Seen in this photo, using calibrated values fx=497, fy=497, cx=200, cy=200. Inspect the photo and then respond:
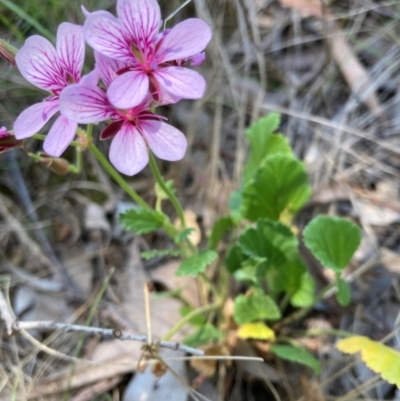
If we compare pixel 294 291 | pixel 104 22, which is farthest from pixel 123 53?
pixel 294 291

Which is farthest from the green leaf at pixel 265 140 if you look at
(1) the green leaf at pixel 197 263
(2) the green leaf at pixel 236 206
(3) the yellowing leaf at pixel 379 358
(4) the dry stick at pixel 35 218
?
(4) the dry stick at pixel 35 218

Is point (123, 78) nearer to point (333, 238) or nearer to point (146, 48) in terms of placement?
point (146, 48)

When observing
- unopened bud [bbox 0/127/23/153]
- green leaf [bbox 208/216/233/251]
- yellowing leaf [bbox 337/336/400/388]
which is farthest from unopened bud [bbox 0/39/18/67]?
yellowing leaf [bbox 337/336/400/388]

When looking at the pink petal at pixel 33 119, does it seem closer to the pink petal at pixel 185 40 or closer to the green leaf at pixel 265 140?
the pink petal at pixel 185 40

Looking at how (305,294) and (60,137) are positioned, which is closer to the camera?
(60,137)

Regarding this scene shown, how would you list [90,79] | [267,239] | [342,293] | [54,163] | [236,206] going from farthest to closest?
[236,206], [267,239], [342,293], [54,163], [90,79]

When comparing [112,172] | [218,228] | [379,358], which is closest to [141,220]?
[112,172]

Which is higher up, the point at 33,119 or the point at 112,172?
the point at 33,119

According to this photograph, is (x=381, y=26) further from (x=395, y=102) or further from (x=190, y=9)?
(x=190, y=9)
